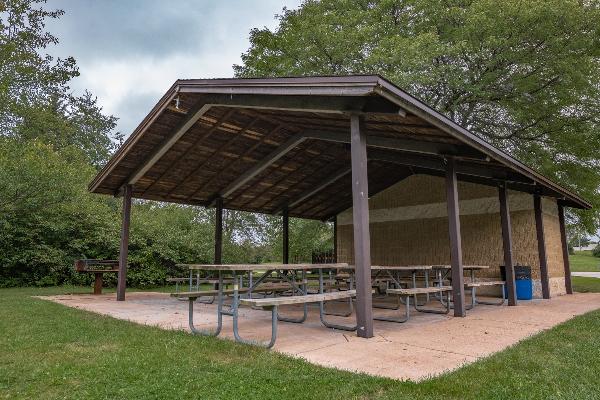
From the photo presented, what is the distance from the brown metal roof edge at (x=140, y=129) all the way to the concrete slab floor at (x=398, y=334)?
279 centimetres

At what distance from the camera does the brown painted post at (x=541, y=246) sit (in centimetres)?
908

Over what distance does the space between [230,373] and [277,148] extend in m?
5.81

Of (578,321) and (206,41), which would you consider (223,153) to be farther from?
(206,41)

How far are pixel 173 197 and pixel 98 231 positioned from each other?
437 centimetres

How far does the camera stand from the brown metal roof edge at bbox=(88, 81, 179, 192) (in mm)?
6562

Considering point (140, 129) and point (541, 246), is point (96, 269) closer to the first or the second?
point (140, 129)

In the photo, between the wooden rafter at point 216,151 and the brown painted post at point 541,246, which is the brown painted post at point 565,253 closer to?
the brown painted post at point 541,246

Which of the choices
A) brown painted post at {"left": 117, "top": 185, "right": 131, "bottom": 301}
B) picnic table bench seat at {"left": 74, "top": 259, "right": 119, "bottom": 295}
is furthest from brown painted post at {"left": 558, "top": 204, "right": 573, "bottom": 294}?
picnic table bench seat at {"left": 74, "top": 259, "right": 119, "bottom": 295}

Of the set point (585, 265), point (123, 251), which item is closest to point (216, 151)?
point (123, 251)

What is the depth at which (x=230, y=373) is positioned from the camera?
10.3ft

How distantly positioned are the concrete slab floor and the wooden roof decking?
2379 mm

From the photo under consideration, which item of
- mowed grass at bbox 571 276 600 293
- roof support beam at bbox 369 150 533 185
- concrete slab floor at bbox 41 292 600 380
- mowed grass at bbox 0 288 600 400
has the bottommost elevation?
mowed grass at bbox 571 276 600 293

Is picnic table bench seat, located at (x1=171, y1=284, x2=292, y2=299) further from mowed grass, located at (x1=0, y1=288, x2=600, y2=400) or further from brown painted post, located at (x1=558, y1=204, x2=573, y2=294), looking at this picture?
brown painted post, located at (x1=558, y1=204, x2=573, y2=294)

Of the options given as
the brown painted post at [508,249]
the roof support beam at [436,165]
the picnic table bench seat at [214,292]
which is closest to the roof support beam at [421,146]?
the roof support beam at [436,165]
